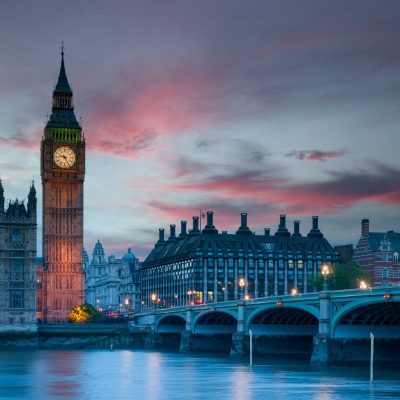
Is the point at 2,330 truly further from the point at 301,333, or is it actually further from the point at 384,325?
the point at 384,325

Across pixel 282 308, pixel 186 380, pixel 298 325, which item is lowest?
pixel 186 380

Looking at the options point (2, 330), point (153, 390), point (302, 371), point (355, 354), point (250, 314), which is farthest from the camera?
point (2, 330)

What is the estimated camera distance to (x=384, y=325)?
127 metres

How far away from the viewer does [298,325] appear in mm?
150750

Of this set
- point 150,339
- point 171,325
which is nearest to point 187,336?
point 150,339

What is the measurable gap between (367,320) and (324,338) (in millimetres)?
6706

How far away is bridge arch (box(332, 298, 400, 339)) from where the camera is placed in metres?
116

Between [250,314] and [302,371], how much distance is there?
32.1m

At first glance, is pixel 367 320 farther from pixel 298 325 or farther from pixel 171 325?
pixel 171 325

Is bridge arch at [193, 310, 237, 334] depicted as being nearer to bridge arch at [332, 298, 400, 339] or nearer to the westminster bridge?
the westminster bridge

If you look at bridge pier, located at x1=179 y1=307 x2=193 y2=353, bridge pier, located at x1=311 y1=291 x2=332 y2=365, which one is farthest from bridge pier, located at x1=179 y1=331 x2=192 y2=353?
bridge pier, located at x1=311 y1=291 x2=332 y2=365

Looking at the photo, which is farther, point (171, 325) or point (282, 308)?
point (171, 325)

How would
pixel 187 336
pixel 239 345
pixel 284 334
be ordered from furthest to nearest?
pixel 187 336
pixel 284 334
pixel 239 345

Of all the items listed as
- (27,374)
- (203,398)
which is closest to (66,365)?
(27,374)
